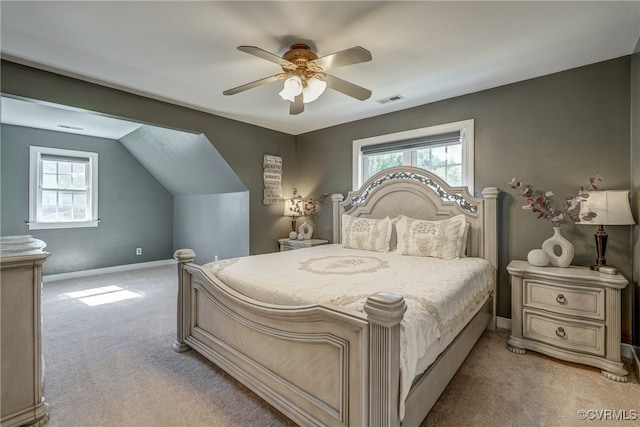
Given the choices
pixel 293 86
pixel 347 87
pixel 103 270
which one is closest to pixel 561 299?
pixel 347 87

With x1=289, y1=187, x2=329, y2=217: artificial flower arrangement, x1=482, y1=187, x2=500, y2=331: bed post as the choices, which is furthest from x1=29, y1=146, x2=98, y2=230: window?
x1=482, y1=187, x2=500, y2=331: bed post

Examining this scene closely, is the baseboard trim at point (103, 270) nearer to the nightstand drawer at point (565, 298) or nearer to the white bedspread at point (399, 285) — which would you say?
the white bedspread at point (399, 285)

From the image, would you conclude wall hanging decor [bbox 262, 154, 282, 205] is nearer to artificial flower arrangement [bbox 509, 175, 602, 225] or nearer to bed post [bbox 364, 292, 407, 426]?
artificial flower arrangement [bbox 509, 175, 602, 225]

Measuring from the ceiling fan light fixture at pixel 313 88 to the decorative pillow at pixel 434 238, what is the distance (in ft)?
5.77

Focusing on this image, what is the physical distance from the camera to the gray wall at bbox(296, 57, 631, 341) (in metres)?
2.47

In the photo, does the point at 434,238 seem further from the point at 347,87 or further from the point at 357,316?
the point at 357,316

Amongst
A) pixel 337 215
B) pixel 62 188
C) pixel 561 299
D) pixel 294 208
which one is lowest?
pixel 561 299

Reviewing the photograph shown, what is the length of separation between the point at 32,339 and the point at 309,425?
164 cm

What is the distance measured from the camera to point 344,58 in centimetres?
195

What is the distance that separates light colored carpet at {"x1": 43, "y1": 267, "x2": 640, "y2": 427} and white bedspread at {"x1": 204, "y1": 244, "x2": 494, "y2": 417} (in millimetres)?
436

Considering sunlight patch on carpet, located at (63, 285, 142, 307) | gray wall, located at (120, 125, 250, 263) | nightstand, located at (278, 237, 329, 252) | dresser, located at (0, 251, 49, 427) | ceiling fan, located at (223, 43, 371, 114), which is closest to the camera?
dresser, located at (0, 251, 49, 427)

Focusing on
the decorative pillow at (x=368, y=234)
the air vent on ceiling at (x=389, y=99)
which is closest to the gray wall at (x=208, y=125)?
the decorative pillow at (x=368, y=234)

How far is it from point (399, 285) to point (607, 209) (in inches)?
69.5

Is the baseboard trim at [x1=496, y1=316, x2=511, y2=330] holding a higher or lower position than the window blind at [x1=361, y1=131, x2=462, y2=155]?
lower
